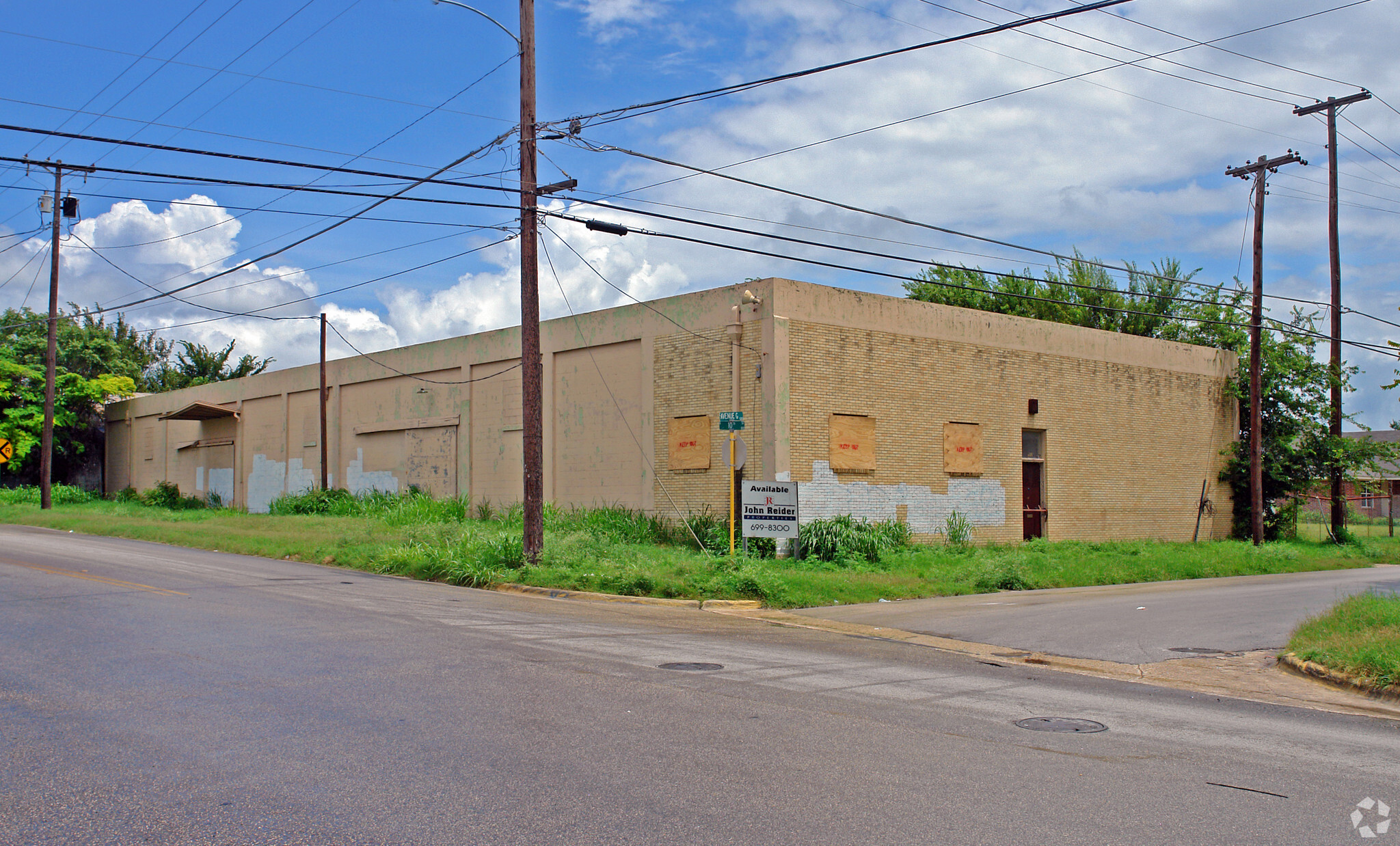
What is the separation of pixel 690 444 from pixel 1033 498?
10.2 m

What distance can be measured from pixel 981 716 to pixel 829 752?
2.03m

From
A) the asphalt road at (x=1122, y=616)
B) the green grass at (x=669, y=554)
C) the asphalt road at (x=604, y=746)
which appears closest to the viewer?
the asphalt road at (x=604, y=746)

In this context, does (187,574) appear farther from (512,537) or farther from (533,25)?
(533,25)

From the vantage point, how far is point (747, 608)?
16.7 metres

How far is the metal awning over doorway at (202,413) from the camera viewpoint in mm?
42500

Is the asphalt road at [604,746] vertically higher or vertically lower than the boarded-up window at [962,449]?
lower

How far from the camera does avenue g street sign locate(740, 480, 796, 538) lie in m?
18.6

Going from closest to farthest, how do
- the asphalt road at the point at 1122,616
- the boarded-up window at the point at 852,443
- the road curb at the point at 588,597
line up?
the asphalt road at the point at 1122,616 < the road curb at the point at 588,597 < the boarded-up window at the point at 852,443

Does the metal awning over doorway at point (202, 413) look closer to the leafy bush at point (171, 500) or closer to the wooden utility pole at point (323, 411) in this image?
the leafy bush at point (171, 500)

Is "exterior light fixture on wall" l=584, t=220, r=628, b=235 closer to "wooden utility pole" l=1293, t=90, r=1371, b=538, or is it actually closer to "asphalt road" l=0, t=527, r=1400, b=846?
"asphalt road" l=0, t=527, r=1400, b=846

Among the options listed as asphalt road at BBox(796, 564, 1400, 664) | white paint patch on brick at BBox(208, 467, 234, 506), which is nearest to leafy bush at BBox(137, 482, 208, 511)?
white paint patch on brick at BBox(208, 467, 234, 506)

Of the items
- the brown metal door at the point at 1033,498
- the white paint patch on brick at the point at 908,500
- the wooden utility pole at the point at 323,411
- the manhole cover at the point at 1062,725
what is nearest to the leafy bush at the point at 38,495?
the wooden utility pole at the point at 323,411

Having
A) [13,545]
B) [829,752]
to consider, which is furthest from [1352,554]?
[13,545]

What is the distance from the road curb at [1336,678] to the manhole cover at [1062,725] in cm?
356
